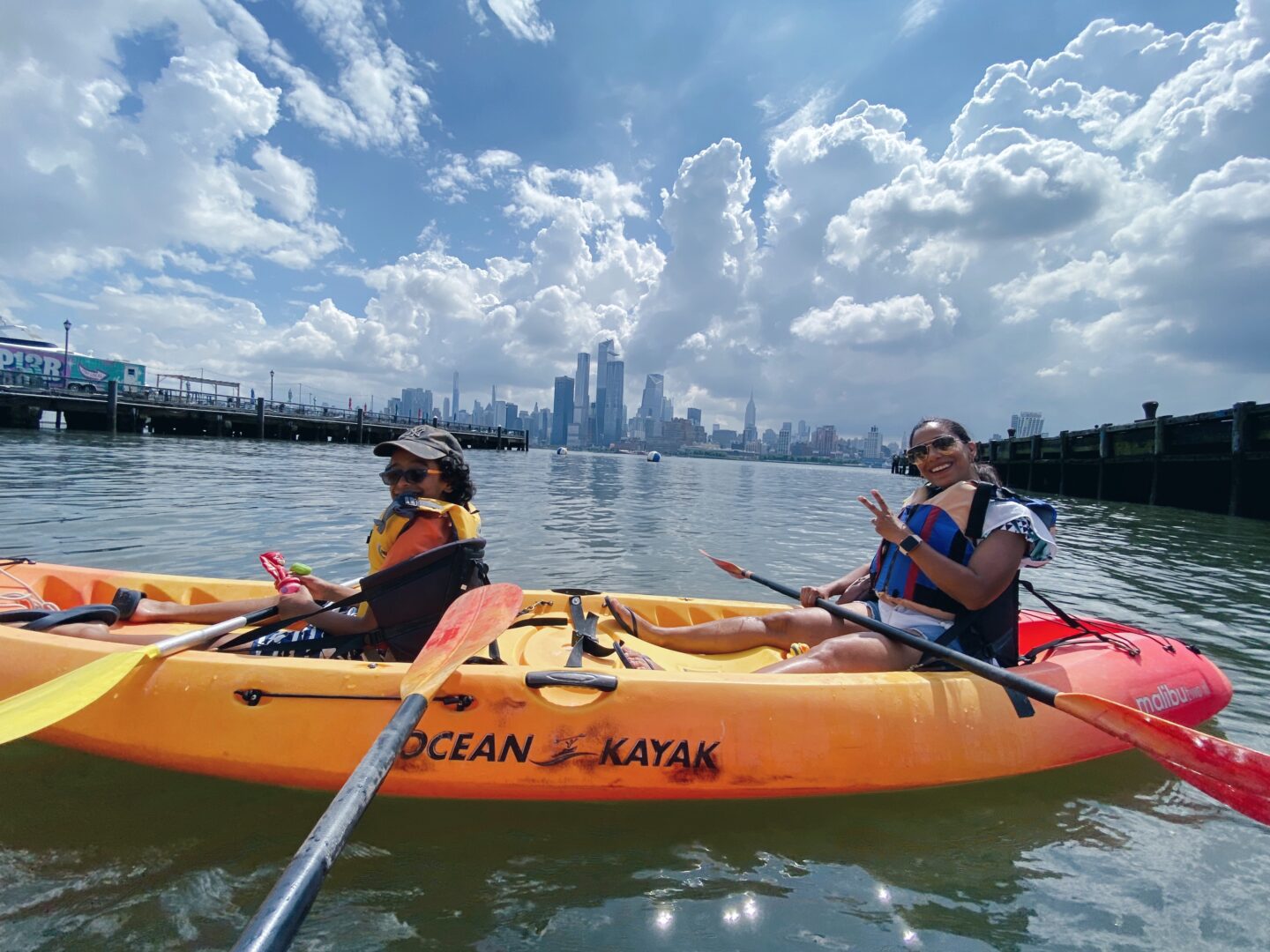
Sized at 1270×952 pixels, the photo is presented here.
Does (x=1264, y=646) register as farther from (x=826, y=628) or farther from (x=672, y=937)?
(x=672, y=937)

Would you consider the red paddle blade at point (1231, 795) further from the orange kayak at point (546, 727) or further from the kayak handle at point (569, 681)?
the kayak handle at point (569, 681)

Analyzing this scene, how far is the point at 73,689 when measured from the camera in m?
2.48

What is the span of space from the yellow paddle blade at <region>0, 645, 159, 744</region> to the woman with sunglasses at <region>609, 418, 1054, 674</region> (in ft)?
10.0

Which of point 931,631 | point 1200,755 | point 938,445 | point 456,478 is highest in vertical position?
point 938,445

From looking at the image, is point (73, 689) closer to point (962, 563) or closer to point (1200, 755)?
point (962, 563)

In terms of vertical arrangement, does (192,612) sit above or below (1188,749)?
below

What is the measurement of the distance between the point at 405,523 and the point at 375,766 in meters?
1.35

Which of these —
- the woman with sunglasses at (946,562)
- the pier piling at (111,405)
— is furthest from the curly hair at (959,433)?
the pier piling at (111,405)

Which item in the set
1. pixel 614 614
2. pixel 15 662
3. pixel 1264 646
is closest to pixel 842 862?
pixel 614 614

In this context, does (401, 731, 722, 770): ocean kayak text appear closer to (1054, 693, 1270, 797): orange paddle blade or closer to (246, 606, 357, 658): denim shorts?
(246, 606, 357, 658): denim shorts

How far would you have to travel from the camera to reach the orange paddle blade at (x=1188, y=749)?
2.23m

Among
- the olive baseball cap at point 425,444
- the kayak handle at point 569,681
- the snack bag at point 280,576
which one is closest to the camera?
the kayak handle at point 569,681

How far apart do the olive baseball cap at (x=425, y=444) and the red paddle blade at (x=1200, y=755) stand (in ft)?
10.1

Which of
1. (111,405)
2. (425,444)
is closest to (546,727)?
(425,444)
